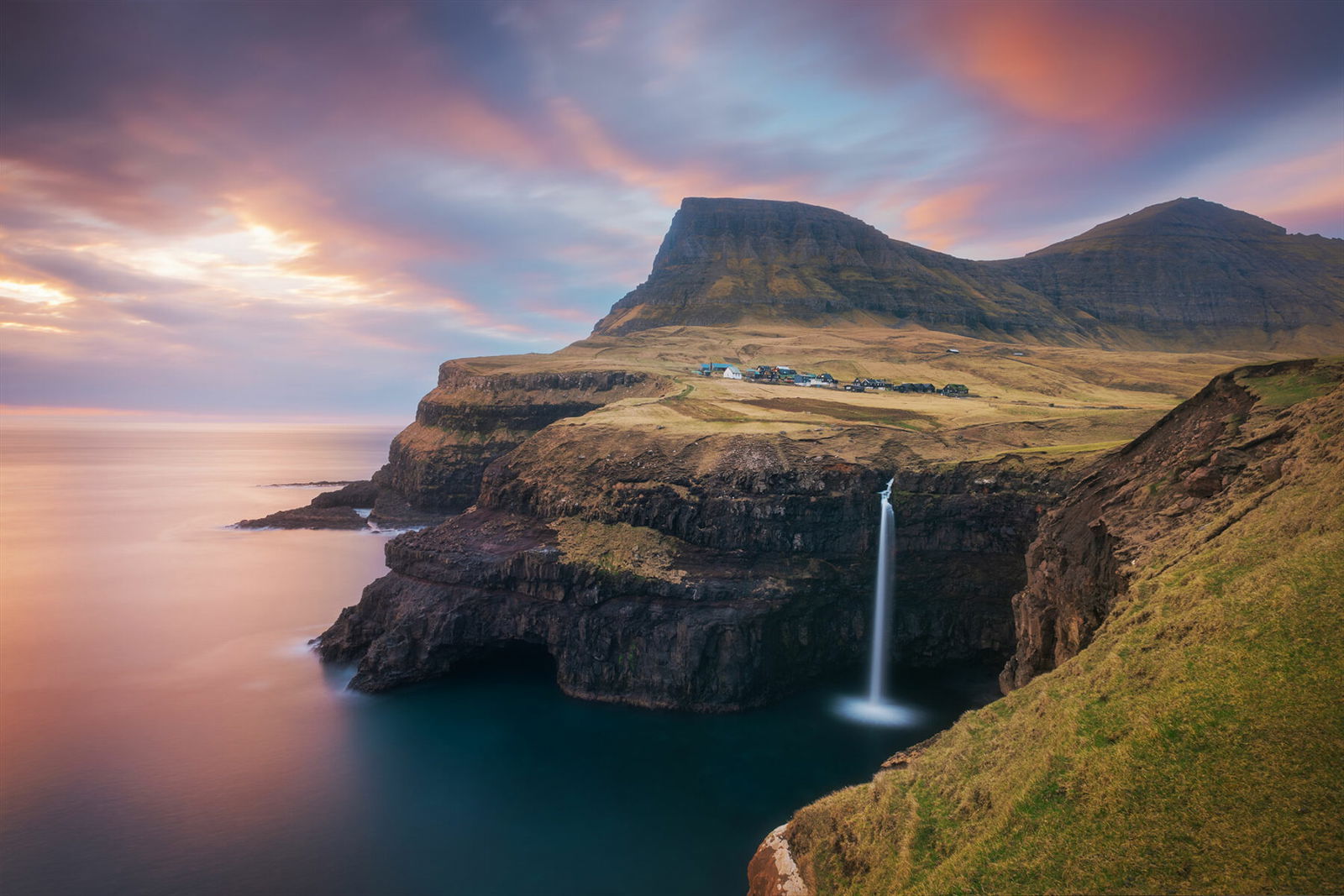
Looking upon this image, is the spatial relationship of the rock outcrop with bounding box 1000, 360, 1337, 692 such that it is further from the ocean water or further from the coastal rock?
the ocean water

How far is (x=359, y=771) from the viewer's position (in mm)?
42781

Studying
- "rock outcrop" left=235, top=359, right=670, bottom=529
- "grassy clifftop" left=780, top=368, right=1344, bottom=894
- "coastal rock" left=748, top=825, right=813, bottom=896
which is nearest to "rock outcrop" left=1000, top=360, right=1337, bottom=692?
"grassy clifftop" left=780, top=368, right=1344, bottom=894

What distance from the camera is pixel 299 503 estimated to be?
6029 inches

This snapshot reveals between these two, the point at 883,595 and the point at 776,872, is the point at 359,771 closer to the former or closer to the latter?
the point at 776,872

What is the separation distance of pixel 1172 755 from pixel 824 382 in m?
110

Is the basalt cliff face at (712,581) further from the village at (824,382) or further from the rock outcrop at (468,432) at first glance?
the village at (824,382)

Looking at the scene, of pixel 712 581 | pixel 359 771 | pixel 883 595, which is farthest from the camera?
pixel 883 595

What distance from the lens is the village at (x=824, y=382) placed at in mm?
114000

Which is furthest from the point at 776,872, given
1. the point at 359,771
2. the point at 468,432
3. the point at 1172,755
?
the point at 468,432

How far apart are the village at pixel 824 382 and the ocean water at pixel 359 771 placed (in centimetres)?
6643

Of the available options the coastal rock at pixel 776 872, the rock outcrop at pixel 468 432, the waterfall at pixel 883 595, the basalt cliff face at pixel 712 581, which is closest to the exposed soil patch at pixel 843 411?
the rock outcrop at pixel 468 432

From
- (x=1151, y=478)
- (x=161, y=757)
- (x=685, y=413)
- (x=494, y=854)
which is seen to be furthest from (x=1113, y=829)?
(x=685, y=413)

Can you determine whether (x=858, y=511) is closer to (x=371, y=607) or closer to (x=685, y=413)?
(x=685, y=413)

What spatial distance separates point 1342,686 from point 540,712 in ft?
157
